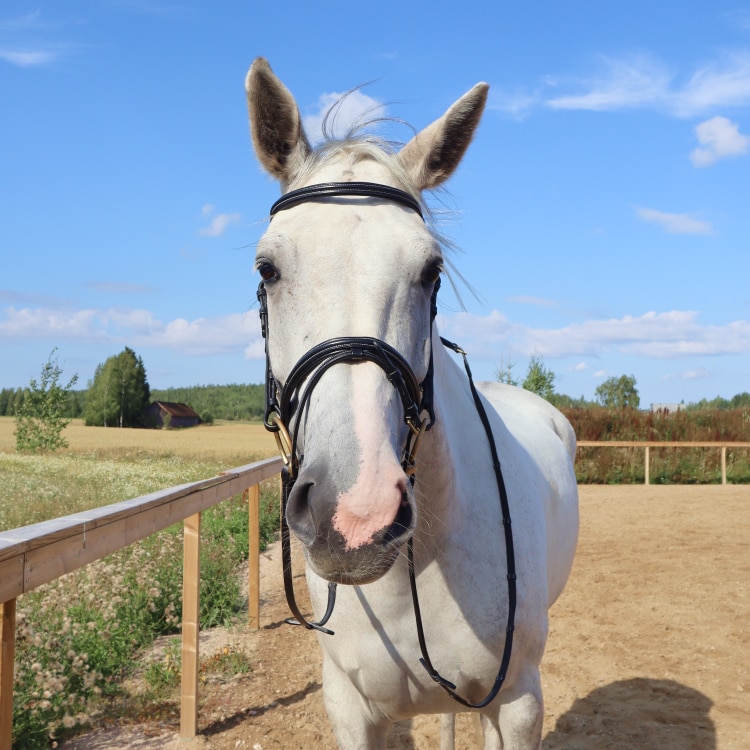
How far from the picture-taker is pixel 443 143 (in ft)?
7.33

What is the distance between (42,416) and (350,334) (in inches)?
1111

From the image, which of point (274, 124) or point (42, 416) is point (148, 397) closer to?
point (42, 416)

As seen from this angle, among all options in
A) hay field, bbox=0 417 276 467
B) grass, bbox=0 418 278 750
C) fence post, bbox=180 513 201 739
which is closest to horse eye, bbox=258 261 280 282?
grass, bbox=0 418 278 750

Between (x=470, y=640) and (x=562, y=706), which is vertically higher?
(x=470, y=640)

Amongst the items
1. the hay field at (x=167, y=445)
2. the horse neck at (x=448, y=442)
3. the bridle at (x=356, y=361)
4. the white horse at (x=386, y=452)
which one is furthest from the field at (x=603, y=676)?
the hay field at (x=167, y=445)

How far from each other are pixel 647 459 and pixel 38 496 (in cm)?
1405

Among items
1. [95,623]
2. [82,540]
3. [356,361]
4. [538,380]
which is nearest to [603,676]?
[95,623]

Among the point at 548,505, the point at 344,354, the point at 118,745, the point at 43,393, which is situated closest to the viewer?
the point at 344,354

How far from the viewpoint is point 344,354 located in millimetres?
1603

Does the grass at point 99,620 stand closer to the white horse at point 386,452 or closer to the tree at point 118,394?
the white horse at point 386,452

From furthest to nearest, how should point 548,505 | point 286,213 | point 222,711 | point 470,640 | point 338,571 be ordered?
1. point 222,711
2. point 548,505
3. point 470,640
4. point 286,213
5. point 338,571

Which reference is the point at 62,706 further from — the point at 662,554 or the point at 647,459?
the point at 647,459

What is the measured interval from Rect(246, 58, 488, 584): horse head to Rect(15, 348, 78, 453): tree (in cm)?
2700

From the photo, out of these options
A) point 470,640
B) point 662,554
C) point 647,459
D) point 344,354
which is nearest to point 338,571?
point 344,354
